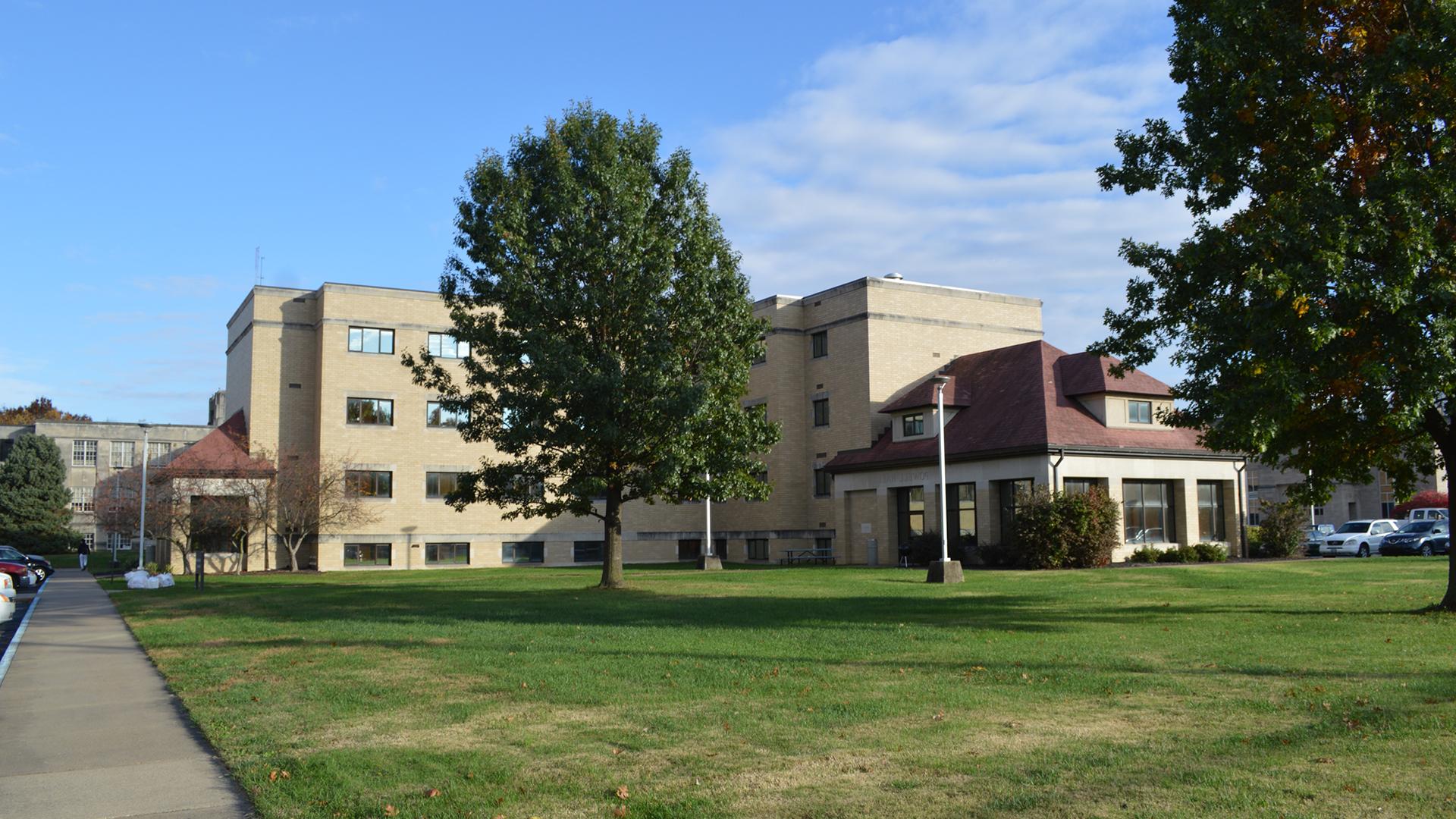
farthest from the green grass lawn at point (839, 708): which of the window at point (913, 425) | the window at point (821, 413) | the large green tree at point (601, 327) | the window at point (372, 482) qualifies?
the window at point (821, 413)

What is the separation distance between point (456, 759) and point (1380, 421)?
1568cm

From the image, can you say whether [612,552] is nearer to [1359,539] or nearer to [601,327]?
[601,327]

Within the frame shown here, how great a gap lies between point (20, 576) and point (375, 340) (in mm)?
17917

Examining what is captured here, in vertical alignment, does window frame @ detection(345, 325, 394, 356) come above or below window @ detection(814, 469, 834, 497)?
above

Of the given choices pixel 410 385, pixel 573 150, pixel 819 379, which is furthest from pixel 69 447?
pixel 573 150

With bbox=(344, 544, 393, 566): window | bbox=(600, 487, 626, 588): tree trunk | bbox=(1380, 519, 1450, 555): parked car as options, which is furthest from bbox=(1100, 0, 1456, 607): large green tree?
bbox=(344, 544, 393, 566): window

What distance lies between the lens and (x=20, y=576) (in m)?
38.2

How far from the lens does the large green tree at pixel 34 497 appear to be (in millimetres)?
72938

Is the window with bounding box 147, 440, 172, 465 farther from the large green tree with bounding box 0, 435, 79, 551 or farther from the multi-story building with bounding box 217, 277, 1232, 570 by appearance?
the multi-story building with bounding box 217, 277, 1232, 570

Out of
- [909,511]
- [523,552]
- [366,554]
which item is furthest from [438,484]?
[909,511]

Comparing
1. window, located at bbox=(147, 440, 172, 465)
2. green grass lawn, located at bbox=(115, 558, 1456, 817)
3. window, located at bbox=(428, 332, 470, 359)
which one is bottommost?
green grass lawn, located at bbox=(115, 558, 1456, 817)

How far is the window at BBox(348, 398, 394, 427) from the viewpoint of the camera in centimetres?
5116

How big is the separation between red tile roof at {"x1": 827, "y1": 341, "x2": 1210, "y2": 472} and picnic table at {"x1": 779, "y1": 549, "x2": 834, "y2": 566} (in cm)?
478

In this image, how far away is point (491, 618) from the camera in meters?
20.7
